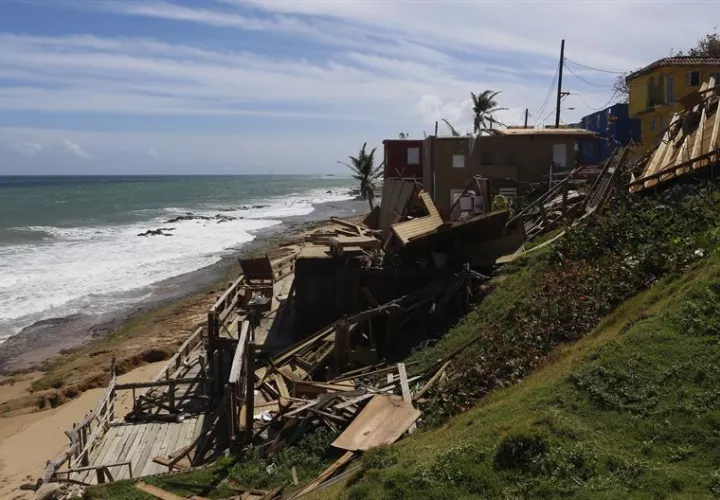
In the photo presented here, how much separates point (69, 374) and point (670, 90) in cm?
3369

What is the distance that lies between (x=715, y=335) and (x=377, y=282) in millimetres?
10438

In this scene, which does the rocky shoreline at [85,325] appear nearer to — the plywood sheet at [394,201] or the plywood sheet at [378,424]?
the plywood sheet at [394,201]

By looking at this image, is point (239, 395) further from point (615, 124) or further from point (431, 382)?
point (615, 124)

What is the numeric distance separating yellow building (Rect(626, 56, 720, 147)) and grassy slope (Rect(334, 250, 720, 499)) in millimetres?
29649

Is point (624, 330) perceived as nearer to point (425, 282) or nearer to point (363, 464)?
point (363, 464)

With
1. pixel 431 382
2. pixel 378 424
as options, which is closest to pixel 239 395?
pixel 378 424

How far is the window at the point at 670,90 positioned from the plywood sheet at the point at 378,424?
110 feet

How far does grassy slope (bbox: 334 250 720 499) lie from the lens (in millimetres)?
6484

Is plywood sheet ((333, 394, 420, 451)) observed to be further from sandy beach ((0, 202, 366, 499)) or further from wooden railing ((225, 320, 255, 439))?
sandy beach ((0, 202, 366, 499))

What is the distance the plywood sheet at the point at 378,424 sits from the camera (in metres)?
9.77

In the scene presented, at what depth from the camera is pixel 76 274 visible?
3884cm

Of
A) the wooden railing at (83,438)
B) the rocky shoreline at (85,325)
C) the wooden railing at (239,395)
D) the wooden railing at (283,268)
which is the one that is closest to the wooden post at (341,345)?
the wooden railing at (239,395)

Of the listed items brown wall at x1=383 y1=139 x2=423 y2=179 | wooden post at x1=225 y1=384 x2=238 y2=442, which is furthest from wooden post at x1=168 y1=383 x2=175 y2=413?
brown wall at x1=383 y1=139 x2=423 y2=179

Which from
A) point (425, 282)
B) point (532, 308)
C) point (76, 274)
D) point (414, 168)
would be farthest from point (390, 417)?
point (76, 274)
